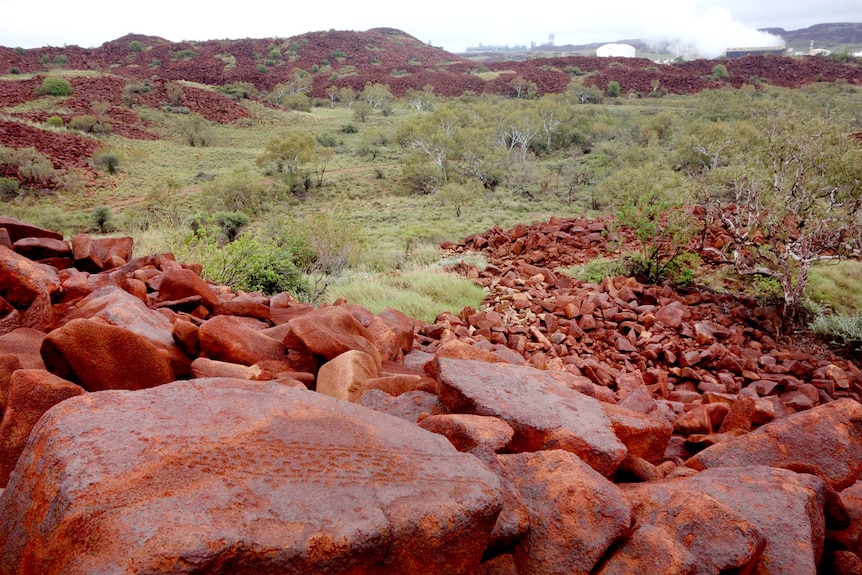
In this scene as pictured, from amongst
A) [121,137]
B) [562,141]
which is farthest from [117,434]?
[121,137]

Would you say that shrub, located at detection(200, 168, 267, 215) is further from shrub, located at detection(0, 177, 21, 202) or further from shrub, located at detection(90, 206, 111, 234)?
shrub, located at detection(0, 177, 21, 202)

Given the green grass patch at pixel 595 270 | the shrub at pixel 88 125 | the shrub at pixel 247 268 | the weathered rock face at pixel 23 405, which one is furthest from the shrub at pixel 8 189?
the weathered rock face at pixel 23 405

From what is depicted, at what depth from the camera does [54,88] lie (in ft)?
123

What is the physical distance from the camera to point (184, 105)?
42812mm

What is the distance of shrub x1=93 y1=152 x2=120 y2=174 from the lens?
26281 millimetres

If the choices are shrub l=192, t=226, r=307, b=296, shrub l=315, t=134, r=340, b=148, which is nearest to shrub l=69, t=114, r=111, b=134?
shrub l=315, t=134, r=340, b=148

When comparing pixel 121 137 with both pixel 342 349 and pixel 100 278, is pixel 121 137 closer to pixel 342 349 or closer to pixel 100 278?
pixel 100 278

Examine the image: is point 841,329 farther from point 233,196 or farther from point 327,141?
point 327,141

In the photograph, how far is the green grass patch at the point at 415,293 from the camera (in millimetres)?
6691

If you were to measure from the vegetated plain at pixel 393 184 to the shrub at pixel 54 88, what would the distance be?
108cm

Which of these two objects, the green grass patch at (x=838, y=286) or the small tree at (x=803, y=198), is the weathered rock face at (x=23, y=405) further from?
the green grass patch at (x=838, y=286)

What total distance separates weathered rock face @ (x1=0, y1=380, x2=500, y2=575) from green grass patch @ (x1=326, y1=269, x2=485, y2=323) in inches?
189

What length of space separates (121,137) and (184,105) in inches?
466

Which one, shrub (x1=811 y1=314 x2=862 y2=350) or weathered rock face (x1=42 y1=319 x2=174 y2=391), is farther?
shrub (x1=811 y1=314 x2=862 y2=350)
